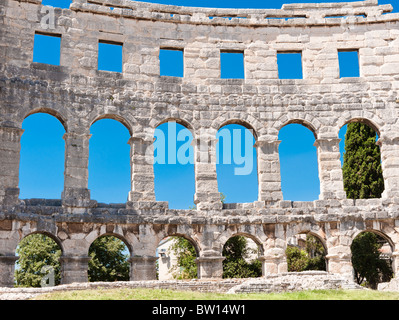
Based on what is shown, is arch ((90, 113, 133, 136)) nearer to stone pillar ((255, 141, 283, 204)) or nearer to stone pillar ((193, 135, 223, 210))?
stone pillar ((193, 135, 223, 210))

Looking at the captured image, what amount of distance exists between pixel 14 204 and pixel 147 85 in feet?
20.3

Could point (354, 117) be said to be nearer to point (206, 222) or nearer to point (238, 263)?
point (206, 222)

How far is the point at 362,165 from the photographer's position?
26.9 meters

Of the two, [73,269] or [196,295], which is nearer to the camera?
[196,295]

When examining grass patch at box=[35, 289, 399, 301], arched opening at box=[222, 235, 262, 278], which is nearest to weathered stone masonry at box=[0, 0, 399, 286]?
grass patch at box=[35, 289, 399, 301]

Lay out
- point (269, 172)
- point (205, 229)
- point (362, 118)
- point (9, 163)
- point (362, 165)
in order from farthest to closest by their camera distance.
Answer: point (362, 165) → point (362, 118) → point (269, 172) → point (205, 229) → point (9, 163)

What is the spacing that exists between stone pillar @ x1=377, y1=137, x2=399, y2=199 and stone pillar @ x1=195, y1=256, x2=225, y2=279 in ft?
20.8

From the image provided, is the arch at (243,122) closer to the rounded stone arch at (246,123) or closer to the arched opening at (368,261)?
the rounded stone arch at (246,123)

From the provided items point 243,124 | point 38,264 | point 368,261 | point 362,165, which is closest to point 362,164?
point 362,165

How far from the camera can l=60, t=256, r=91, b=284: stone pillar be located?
16703 millimetres

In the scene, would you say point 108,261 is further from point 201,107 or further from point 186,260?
point 201,107

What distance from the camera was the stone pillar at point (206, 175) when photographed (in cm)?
1856

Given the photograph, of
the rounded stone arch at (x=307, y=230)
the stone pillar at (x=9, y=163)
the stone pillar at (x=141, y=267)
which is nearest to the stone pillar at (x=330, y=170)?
the rounded stone arch at (x=307, y=230)

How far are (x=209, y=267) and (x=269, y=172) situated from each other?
394cm
